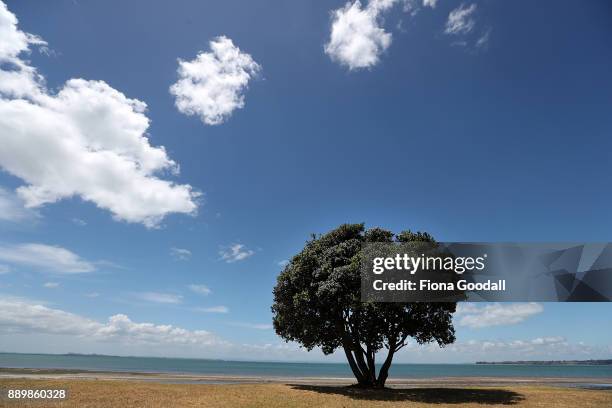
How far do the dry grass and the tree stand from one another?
4.41m

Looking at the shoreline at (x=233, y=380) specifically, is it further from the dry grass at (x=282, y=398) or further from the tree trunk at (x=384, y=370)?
the dry grass at (x=282, y=398)

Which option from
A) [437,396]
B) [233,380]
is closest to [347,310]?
[437,396]

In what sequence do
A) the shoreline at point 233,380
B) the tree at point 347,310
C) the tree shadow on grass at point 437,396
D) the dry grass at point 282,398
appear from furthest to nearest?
the shoreline at point 233,380 → the tree at point 347,310 → the tree shadow on grass at point 437,396 → the dry grass at point 282,398

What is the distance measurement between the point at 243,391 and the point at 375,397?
34.6ft

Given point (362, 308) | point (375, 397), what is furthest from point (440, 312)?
point (375, 397)

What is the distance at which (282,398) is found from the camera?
1105 inches

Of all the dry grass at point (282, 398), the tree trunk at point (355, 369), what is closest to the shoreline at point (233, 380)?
the tree trunk at point (355, 369)

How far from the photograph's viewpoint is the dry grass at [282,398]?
24.4m

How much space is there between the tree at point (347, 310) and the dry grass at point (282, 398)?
4407 mm

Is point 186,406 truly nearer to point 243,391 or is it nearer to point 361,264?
point 243,391

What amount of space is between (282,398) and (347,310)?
34.5 ft

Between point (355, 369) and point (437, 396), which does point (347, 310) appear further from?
point (437, 396)

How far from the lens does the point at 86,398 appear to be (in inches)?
972

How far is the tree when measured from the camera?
3462 cm
